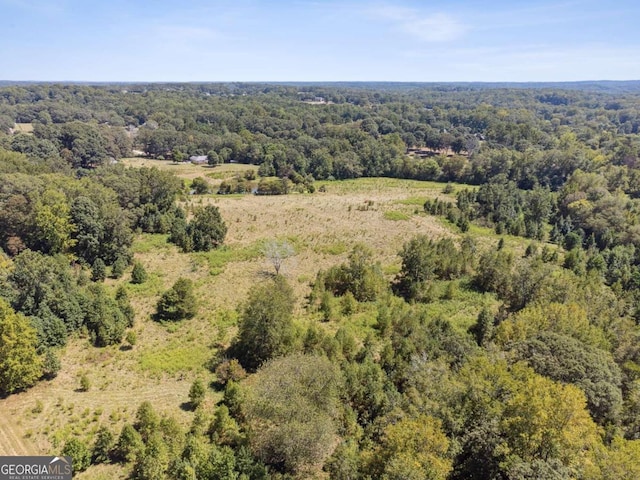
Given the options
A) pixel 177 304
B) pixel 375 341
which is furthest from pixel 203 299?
pixel 375 341

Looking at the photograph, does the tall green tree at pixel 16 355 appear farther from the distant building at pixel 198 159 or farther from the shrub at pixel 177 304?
the distant building at pixel 198 159

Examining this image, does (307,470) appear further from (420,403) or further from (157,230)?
(157,230)

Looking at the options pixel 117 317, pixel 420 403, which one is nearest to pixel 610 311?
pixel 420 403

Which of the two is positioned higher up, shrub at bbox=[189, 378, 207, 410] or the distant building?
the distant building

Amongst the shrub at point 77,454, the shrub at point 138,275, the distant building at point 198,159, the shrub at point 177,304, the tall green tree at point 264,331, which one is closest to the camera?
the shrub at point 77,454

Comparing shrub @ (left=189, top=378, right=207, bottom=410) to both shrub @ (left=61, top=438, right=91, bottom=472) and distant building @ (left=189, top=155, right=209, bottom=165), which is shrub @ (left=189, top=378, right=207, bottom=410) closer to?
shrub @ (left=61, top=438, right=91, bottom=472)

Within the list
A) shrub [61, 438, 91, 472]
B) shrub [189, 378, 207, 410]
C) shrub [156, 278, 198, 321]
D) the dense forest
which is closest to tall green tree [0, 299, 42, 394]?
the dense forest

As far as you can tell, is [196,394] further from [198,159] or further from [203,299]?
[198,159]

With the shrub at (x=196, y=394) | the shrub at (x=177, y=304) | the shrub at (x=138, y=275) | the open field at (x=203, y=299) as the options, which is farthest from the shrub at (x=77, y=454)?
the shrub at (x=138, y=275)
